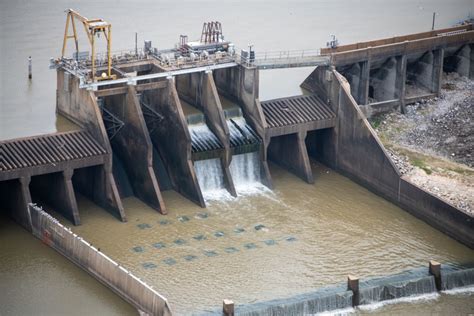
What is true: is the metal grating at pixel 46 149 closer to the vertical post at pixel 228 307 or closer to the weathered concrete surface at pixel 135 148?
the weathered concrete surface at pixel 135 148

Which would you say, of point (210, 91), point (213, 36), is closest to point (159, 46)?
point (213, 36)

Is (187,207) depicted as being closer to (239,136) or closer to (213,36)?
(239,136)

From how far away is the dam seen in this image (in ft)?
226

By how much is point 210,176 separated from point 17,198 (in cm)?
1335

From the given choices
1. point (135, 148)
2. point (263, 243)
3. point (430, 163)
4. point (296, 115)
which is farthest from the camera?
point (296, 115)

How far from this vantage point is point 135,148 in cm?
7400

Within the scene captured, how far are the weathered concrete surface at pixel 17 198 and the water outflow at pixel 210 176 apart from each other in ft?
39.1

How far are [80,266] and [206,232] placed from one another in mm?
8731

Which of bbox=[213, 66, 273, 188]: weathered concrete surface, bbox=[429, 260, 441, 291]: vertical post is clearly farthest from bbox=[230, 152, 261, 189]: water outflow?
bbox=[429, 260, 441, 291]: vertical post

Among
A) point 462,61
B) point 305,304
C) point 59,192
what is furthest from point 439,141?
point 59,192

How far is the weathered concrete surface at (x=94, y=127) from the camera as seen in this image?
71.6m

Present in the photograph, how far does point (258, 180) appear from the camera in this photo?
7838 cm

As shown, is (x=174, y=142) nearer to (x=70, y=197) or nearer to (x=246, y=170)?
(x=246, y=170)

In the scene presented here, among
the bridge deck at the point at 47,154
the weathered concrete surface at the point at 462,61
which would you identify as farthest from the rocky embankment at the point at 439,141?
the bridge deck at the point at 47,154
